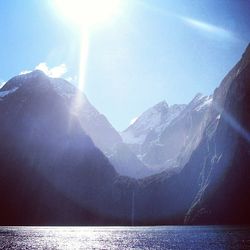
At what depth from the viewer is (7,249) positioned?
85438 millimetres

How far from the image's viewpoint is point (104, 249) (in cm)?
8956

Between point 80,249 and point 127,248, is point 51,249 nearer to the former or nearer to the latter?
point 80,249

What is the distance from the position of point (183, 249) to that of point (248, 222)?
124067mm

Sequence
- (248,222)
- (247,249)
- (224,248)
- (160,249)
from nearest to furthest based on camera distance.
A: (247,249)
(224,248)
(160,249)
(248,222)

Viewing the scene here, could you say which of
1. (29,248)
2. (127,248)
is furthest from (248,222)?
(29,248)

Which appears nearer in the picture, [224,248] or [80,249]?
[224,248]

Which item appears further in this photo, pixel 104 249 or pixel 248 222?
pixel 248 222

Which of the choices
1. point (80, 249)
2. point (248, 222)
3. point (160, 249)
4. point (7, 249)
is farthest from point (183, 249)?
point (248, 222)

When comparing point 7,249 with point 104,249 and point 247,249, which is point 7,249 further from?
point 247,249

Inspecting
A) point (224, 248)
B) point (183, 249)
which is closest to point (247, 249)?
point (224, 248)

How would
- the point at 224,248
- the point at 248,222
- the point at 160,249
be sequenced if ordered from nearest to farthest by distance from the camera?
the point at 224,248, the point at 160,249, the point at 248,222

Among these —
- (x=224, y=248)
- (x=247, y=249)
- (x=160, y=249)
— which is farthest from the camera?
(x=160, y=249)

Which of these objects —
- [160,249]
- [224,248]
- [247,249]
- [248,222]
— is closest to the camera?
[247,249]

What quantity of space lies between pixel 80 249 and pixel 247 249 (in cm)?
3526
